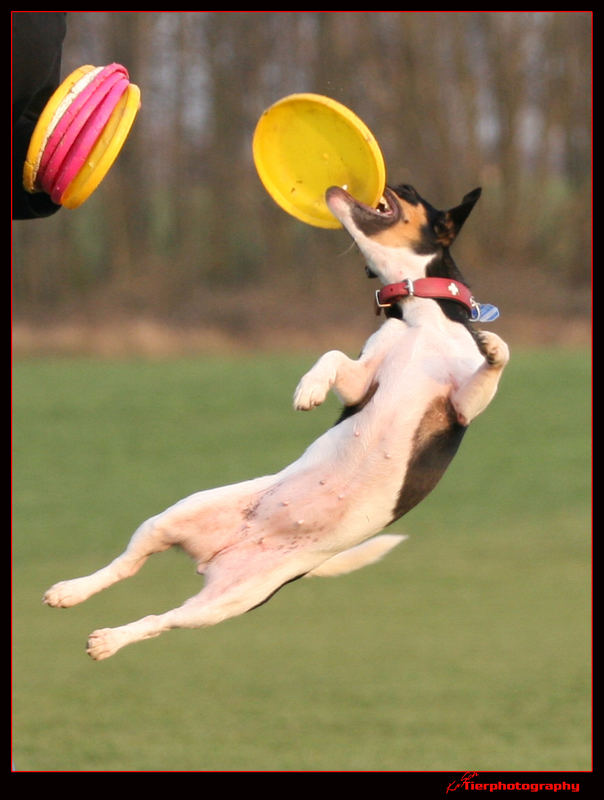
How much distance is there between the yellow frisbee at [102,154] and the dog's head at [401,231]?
769 millimetres

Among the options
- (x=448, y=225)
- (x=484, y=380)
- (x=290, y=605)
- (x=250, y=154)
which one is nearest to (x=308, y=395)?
(x=484, y=380)

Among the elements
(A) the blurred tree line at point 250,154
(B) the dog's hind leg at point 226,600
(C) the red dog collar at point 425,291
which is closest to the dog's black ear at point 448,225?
(C) the red dog collar at point 425,291

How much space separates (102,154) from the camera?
386 centimetres

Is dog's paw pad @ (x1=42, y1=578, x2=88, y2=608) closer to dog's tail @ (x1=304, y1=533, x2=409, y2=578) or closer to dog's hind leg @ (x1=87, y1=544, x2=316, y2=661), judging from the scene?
dog's hind leg @ (x1=87, y1=544, x2=316, y2=661)

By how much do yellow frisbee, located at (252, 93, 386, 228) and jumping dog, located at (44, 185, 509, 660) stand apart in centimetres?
7

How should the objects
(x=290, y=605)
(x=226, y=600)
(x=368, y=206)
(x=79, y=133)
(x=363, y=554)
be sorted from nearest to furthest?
(x=79, y=133), (x=226, y=600), (x=368, y=206), (x=363, y=554), (x=290, y=605)

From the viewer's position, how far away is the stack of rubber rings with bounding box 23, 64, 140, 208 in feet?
12.3

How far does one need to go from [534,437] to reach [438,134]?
519 centimetres

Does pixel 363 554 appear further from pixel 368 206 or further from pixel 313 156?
pixel 313 156

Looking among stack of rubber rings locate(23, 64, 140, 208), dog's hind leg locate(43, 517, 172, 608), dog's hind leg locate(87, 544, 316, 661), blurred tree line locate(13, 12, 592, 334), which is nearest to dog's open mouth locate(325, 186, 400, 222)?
stack of rubber rings locate(23, 64, 140, 208)

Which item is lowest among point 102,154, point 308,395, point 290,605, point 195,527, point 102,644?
point 290,605

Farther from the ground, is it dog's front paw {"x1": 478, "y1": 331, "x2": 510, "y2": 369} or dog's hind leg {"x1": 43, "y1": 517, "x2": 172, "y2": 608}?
dog's front paw {"x1": 478, "y1": 331, "x2": 510, "y2": 369}

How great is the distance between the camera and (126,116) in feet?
Answer: 12.7

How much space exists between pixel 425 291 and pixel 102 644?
4.49 feet
